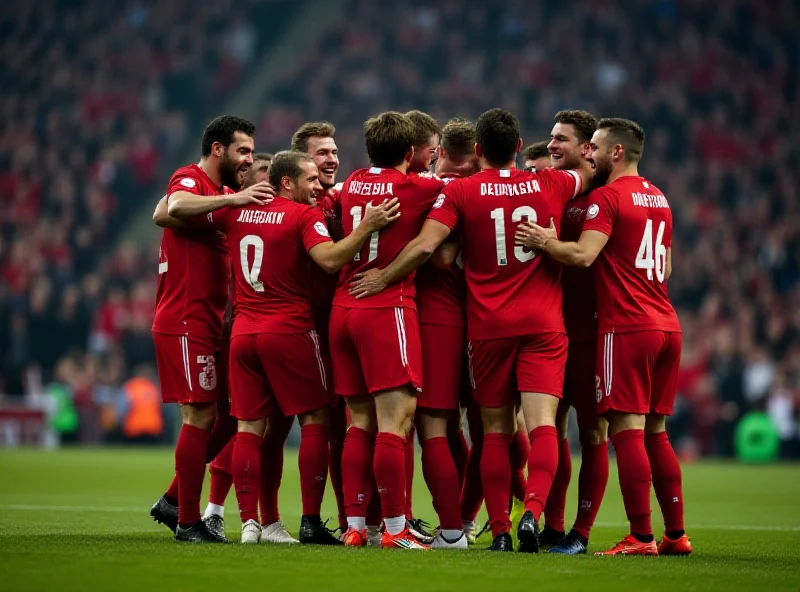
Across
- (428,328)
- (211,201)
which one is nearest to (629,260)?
(428,328)

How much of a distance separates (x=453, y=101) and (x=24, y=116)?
9372 millimetres

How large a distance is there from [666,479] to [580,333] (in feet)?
3.28

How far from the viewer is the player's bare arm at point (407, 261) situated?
7301 millimetres

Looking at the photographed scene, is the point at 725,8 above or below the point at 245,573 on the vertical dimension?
above

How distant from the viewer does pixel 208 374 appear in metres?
7.89

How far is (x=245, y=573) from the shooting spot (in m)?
5.96

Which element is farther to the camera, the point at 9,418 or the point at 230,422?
the point at 9,418

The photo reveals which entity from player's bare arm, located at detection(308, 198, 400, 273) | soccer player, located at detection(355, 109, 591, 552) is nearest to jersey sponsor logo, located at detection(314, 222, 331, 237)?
player's bare arm, located at detection(308, 198, 400, 273)

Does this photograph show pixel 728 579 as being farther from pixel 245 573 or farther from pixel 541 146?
pixel 541 146

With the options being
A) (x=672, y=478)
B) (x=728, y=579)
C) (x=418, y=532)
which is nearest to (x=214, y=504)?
(x=418, y=532)

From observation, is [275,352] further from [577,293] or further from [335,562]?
[577,293]

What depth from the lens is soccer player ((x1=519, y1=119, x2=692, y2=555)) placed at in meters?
7.36

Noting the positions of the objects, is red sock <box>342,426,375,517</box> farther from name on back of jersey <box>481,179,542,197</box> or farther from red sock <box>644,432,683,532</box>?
red sock <box>644,432,683,532</box>

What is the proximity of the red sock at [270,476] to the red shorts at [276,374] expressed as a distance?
38 cm
